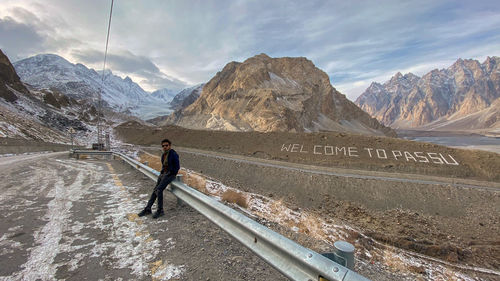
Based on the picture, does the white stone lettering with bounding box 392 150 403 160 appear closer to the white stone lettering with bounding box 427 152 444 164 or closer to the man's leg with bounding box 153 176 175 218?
the white stone lettering with bounding box 427 152 444 164

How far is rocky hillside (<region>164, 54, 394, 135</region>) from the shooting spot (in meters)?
78.5

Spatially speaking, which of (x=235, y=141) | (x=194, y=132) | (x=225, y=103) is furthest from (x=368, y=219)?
(x=225, y=103)

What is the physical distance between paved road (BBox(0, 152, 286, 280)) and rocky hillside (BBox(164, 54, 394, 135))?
2536 inches

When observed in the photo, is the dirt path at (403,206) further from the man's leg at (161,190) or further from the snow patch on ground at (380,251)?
the man's leg at (161,190)

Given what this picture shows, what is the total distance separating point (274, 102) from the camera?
79.4 meters

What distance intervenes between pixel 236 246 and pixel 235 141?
42123 millimetres

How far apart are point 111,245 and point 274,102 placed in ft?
256

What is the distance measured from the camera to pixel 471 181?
24.8m

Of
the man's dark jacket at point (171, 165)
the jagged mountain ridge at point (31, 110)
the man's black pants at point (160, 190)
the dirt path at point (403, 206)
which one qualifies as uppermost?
the jagged mountain ridge at point (31, 110)

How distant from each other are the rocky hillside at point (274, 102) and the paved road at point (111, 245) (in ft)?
211

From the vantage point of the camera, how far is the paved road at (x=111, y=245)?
2.82 metres

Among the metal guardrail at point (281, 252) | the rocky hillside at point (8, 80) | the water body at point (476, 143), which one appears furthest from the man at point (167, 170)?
the water body at point (476, 143)

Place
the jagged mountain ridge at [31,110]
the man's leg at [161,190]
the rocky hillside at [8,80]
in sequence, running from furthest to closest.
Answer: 1. the rocky hillside at [8,80]
2. the jagged mountain ridge at [31,110]
3. the man's leg at [161,190]

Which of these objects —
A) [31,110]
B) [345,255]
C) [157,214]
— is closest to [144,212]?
[157,214]
